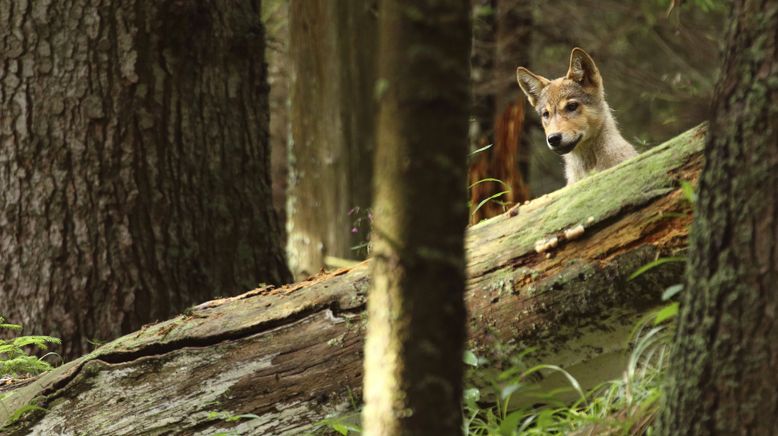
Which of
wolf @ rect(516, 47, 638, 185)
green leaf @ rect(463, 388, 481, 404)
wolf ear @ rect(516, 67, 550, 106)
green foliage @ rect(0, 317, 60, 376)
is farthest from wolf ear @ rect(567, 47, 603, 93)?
green foliage @ rect(0, 317, 60, 376)

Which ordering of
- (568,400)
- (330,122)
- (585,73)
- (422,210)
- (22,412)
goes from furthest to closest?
(330,122)
(585,73)
(22,412)
(568,400)
(422,210)

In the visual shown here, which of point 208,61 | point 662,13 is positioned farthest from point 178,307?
point 662,13

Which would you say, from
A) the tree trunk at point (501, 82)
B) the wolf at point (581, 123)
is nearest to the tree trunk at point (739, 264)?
the wolf at point (581, 123)

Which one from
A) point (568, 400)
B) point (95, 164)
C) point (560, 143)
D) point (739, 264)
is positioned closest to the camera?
point (739, 264)

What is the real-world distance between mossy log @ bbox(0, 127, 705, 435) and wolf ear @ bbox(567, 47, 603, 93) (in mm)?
2544

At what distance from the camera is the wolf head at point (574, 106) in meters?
6.33

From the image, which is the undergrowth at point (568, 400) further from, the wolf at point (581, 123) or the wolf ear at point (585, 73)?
the wolf ear at point (585, 73)

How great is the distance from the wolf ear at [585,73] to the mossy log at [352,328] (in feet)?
8.35

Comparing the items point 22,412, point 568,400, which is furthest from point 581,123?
point 22,412

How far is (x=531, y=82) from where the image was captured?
22.6 feet

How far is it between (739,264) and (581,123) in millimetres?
3901

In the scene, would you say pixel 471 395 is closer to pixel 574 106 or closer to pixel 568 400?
pixel 568 400

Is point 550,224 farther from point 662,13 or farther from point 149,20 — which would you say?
point 662,13

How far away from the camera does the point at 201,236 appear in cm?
581
